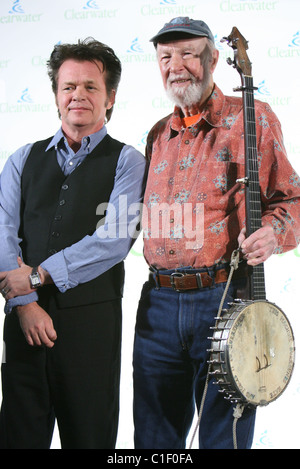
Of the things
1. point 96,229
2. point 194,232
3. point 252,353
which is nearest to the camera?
point 252,353

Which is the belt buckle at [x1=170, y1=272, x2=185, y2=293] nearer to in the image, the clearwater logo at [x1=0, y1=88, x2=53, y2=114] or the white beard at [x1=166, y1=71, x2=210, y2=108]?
the white beard at [x1=166, y1=71, x2=210, y2=108]

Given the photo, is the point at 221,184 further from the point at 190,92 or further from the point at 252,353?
the point at 252,353

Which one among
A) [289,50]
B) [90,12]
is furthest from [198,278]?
[90,12]

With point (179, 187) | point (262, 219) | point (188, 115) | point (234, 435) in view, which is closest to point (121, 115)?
point (188, 115)

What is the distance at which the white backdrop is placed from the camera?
314 cm

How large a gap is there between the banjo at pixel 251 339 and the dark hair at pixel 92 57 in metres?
0.75

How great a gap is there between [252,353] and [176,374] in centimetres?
38

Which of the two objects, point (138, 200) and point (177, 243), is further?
point (138, 200)

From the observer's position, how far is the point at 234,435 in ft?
7.94

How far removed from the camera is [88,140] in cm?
291

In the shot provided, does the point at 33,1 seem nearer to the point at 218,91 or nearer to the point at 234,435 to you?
the point at 218,91

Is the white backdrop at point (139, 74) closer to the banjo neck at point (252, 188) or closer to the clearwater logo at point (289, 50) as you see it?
the clearwater logo at point (289, 50)

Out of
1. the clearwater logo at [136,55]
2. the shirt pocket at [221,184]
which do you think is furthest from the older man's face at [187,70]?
the clearwater logo at [136,55]
